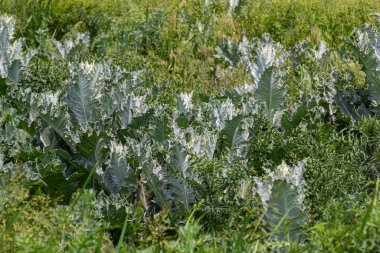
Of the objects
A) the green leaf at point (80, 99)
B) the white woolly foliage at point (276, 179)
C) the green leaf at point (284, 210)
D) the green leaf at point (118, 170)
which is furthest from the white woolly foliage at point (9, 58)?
the green leaf at point (284, 210)

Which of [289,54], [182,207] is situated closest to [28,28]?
[289,54]

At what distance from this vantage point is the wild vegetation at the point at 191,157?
3098mm

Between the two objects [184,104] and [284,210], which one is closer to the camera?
[284,210]

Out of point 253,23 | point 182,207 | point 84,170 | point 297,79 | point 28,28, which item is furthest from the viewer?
point 28,28

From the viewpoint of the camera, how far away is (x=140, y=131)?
4293 mm

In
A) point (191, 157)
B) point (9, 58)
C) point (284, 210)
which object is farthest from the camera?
point (9, 58)

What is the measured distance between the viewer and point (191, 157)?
3773 mm

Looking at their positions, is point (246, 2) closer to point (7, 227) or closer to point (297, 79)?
point (297, 79)

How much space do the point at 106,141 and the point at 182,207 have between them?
74cm

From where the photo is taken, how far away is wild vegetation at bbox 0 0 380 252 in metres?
3.10

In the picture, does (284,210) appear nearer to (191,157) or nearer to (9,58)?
(191,157)

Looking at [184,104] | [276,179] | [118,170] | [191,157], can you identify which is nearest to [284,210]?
[276,179]

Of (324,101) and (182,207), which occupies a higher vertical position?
(324,101)

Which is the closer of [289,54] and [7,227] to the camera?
[7,227]
